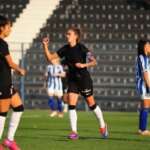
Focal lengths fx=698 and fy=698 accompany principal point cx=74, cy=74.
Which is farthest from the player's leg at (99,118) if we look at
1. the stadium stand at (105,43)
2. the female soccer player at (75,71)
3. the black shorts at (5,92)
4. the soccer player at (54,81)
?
the stadium stand at (105,43)

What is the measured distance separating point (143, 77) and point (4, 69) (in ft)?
14.4

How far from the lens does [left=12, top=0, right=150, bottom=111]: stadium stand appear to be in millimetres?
28219

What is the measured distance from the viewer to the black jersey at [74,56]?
11.7 m

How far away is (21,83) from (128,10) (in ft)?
24.2

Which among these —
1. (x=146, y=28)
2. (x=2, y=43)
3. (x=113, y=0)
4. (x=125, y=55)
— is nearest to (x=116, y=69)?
(x=125, y=55)

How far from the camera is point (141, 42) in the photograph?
12.6 meters

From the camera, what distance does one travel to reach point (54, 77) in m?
23.7

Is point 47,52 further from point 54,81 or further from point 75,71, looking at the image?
point 54,81

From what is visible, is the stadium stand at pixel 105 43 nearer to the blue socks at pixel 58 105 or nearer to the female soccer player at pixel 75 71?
the blue socks at pixel 58 105

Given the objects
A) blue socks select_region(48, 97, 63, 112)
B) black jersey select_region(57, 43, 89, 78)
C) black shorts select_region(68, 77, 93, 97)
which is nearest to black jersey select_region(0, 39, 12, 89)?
black jersey select_region(57, 43, 89, 78)

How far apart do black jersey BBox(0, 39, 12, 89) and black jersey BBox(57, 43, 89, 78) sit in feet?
9.25

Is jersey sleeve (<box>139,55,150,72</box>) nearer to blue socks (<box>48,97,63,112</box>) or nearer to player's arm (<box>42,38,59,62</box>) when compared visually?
player's arm (<box>42,38,59,62</box>)

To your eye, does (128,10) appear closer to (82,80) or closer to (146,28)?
(146,28)

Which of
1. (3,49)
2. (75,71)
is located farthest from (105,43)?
(3,49)
